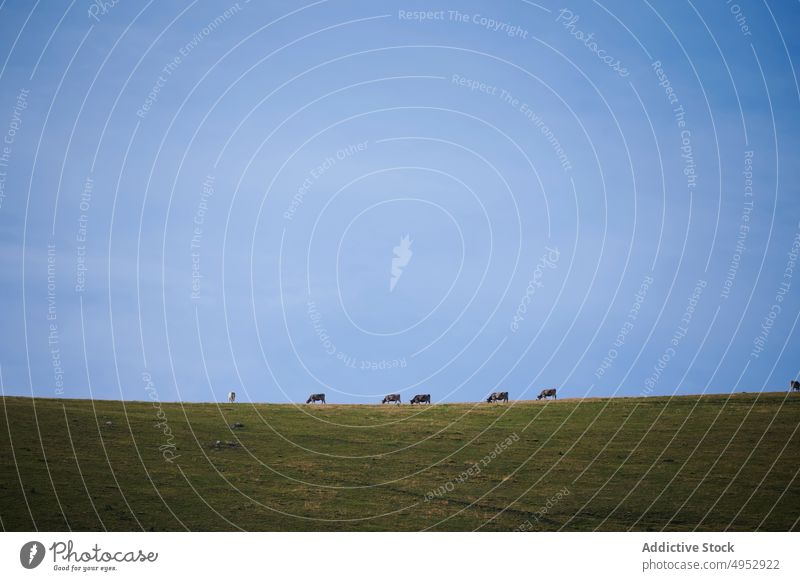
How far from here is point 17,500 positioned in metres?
55.8

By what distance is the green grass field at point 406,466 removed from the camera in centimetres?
5775
